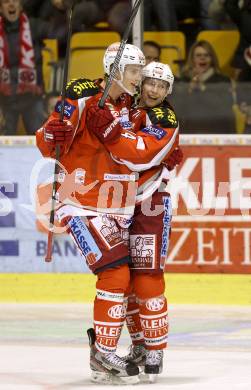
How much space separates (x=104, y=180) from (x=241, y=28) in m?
3.60

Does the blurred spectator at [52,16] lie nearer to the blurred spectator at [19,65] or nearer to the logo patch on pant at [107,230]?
the blurred spectator at [19,65]

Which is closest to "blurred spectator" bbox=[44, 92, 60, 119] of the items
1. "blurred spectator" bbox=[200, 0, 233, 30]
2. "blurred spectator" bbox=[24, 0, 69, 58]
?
"blurred spectator" bbox=[24, 0, 69, 58]

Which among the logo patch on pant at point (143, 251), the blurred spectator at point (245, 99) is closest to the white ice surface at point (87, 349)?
the logo patch on pant at point (143, 251)

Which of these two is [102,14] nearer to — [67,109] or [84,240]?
[67,109]

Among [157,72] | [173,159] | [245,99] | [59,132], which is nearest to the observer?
[59,132]

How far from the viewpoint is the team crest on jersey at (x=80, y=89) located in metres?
6.01

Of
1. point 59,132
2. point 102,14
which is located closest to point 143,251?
point 59,132

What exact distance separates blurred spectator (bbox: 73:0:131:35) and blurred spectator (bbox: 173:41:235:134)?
581 mm

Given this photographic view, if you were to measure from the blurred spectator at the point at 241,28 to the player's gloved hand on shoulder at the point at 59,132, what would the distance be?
142 inches

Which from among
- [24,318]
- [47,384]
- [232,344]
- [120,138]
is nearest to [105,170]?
[120,138]

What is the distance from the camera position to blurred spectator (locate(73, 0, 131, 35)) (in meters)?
9.57

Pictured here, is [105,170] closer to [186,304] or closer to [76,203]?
[76,203]

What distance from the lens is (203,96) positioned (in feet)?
30.7

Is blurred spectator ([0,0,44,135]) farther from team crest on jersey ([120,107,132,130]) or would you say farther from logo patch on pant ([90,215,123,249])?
logo patch on pant ([90,215,123,249])
